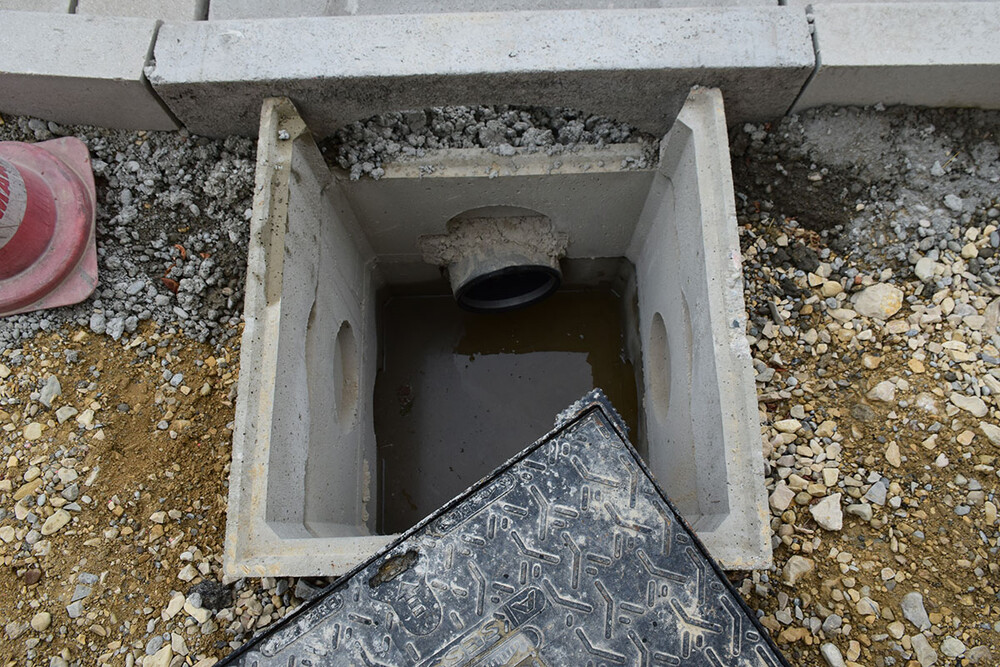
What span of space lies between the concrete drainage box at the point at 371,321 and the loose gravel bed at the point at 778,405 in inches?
12.4

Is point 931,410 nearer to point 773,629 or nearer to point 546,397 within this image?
point 773,629

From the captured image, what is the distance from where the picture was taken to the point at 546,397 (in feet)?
14.3

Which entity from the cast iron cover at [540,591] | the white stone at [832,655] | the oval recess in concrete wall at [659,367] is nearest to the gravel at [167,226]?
the cast iron cover at [540,591]

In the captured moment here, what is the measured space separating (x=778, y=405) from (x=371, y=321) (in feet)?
7.78

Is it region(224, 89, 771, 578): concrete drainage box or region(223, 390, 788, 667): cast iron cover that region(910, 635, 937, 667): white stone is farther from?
region(223, 390, 788, 667): cast iron cover

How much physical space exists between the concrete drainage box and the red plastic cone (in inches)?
35.7

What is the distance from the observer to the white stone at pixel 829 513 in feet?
8.70

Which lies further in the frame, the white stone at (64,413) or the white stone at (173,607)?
the white stone at (64,413)

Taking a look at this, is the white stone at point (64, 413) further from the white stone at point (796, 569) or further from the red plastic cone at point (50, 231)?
the white stone at point (796, 569)

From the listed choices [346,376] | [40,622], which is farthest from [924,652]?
[40,622]

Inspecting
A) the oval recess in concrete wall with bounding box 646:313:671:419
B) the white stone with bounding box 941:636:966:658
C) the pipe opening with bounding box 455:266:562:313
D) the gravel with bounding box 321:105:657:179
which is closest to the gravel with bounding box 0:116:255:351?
the gravel with bounding box 321:105:657:179

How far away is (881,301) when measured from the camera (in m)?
2.95

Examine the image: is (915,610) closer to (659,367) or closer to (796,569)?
(796,569)

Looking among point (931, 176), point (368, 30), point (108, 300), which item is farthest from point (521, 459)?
point (931, 176)
